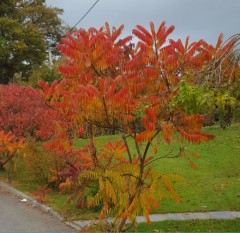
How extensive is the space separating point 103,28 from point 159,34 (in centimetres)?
104

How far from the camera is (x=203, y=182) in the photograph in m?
11.0

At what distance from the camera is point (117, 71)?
598 cm

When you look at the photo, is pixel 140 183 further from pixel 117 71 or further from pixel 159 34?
pixel 159 34

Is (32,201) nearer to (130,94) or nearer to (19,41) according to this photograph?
(130,94)

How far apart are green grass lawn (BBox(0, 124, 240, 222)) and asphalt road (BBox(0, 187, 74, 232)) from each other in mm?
413

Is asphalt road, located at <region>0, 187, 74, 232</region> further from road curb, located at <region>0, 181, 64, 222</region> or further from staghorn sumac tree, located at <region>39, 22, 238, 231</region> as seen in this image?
staghorn sumac tree, located at <region>39, 22, 238, 231</region>

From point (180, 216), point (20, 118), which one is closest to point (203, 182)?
point (180, 216)

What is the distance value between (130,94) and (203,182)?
633cm

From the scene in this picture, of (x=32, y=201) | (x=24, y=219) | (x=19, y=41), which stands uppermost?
(x=19, y=41)

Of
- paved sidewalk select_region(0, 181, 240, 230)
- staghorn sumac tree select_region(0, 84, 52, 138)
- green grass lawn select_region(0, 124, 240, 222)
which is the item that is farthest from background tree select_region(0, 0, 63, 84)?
paved sidewalk select_region(0, 181, 240, 230)

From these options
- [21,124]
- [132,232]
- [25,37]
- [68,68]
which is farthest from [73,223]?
[25,37]

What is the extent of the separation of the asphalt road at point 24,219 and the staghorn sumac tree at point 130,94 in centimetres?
254

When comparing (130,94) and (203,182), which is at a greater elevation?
(130,94)

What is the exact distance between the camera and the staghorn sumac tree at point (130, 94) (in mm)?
5188
